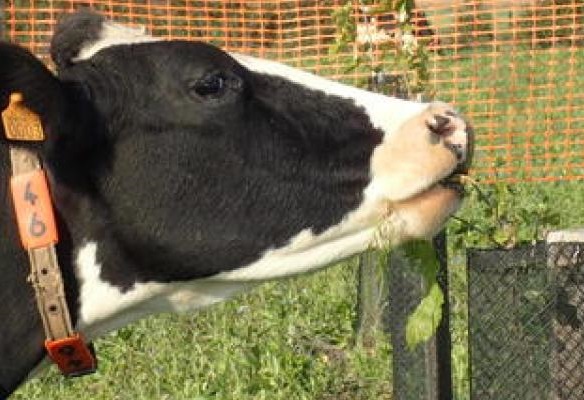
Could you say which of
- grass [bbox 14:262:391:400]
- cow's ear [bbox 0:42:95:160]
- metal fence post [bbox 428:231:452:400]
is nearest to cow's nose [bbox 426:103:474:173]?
cow's ear [bbox 0:42:95:160]

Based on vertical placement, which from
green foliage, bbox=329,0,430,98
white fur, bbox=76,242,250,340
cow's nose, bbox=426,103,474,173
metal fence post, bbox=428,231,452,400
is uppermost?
cow's nose, bbox=426,103,474,173

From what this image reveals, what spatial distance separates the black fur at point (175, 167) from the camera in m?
3.52

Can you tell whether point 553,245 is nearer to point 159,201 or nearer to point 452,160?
point 452,160

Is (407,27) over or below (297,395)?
over

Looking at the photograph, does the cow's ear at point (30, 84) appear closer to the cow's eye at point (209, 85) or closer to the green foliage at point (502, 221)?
the cow's eye at point (209, 85)

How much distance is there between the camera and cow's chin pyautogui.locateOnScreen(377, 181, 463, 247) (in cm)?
377

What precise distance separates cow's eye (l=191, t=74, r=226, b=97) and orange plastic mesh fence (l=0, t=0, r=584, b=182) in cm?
249

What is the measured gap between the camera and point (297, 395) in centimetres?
666

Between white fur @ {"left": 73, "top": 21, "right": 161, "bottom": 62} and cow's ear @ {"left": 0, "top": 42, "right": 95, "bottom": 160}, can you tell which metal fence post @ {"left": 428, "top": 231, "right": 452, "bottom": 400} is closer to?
white fur @ {"left": 73, "top": 21, "right": 161, "bottom": 62}

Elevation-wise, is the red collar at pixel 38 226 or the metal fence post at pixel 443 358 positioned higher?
the red collar at pixel 38 226

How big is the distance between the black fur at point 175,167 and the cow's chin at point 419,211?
11cm

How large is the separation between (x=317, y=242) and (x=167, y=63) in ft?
1.82

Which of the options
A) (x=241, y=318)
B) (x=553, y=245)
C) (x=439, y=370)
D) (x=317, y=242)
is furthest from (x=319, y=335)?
(x=317, y=242)

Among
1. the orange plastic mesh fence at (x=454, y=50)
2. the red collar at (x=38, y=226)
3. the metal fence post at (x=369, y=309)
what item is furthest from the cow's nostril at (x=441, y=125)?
the metal fence post at (x=369, y=309)
